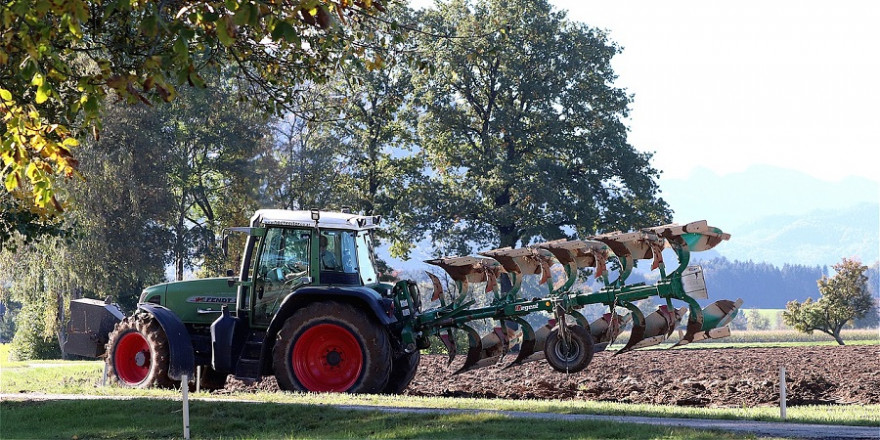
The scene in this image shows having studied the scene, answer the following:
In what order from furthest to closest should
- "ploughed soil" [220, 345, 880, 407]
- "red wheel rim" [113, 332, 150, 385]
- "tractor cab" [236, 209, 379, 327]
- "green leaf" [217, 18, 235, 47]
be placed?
"red wheel rim" [113, 332, 150, 385] → "ploughed soil" [220, 345, 880, 407] → "tractor cab" [236, 209, 379, 327] → "green leaf" [217, 18, 235, 47]

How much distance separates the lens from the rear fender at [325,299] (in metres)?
16.8

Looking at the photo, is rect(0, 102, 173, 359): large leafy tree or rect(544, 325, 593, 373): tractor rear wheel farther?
rect(0, 102, 173, 359): large leafy tree

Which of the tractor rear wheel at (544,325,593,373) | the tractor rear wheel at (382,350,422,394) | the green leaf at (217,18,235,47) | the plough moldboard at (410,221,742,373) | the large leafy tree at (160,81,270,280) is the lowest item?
the tractor rear wheel at (382,350,422,394)

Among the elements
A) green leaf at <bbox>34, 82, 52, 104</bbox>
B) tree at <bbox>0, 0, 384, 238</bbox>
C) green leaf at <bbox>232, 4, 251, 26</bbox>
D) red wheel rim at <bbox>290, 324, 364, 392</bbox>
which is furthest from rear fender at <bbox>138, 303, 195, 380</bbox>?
green leaf at <bbox>232, 4, 251, 26</bbox>

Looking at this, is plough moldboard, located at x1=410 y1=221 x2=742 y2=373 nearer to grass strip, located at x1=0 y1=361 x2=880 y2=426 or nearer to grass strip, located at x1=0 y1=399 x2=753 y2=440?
grass strip, located at x1=0 y1=361 x2=880 y2=426

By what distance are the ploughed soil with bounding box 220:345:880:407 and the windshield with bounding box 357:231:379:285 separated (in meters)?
2.39

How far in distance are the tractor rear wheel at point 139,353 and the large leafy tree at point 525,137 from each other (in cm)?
2621

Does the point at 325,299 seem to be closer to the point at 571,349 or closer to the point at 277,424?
the point at 277,424

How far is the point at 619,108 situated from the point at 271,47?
105 ft

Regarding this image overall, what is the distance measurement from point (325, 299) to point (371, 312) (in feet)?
2.52

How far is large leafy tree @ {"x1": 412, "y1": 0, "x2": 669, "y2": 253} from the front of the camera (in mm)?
44312

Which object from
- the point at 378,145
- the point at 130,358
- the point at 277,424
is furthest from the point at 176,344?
the point at 378,145

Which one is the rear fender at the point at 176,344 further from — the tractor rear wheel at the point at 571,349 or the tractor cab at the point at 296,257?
the tractor rear wheel at the point at 571,349

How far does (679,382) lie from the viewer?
19.7 meters
